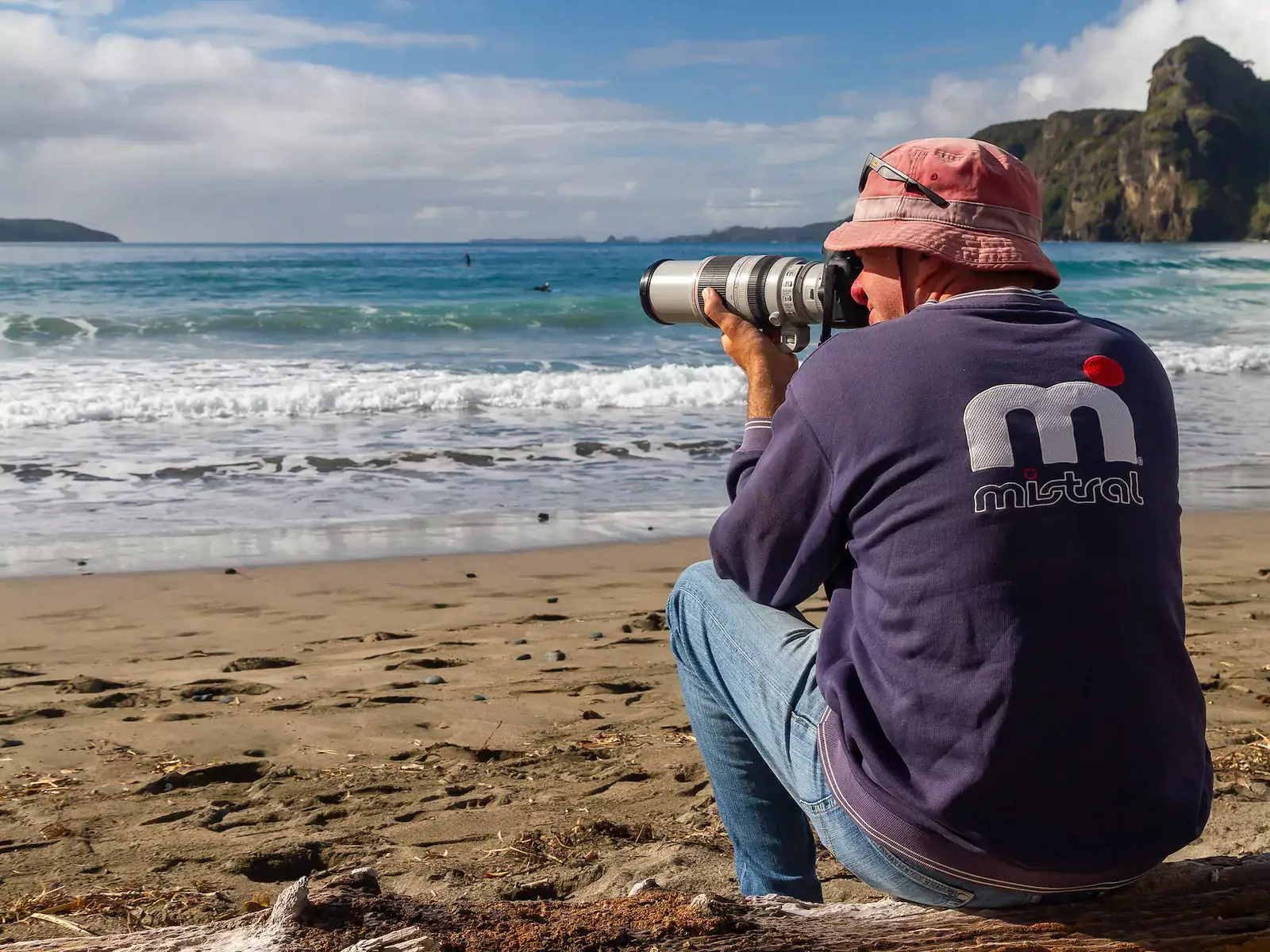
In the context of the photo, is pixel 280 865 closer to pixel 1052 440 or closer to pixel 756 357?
pixel 756 357

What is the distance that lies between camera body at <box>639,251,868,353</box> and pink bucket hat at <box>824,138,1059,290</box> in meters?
0.24

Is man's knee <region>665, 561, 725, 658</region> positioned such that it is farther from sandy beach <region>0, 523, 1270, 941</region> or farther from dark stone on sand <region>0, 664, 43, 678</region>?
dark stone on sand <region>0, 664, 43, 678</region>

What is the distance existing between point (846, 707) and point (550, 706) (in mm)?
2088

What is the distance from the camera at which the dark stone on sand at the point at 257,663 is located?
12.4 ft

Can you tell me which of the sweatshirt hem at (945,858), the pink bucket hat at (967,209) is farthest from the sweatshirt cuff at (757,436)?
the sweatshirt hem at (945,858)

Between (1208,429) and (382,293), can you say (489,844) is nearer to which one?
(1208,429)

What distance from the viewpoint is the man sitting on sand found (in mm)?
1281

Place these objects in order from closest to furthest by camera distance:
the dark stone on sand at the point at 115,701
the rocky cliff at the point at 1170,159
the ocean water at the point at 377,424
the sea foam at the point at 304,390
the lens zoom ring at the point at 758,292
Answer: the lens zoom ring at the point at 758,292 < the dark stone on sand at the point at 115,701 < the ocean water at the point at 377,424 < the sea foam at the point at 304,390 < the rocky cliff at the point at 1170,159

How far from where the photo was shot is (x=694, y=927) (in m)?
1.49

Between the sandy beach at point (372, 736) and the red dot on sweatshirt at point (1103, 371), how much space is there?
1361 mm

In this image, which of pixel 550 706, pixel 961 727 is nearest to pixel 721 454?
pixel 550 706

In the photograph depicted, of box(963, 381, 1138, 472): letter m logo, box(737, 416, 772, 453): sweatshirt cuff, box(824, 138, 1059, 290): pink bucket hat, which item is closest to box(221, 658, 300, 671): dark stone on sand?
box(737, 416, 772, 453): sweatshirt cuff

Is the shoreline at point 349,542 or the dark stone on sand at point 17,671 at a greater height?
the shoreline at point 349,542

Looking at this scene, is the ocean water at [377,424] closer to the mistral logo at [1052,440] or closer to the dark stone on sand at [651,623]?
the dark stone on sand at [651,623]
